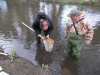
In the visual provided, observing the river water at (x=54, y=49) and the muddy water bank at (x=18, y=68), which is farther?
the river water at (x=54, y=49)

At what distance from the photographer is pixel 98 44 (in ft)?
16.2

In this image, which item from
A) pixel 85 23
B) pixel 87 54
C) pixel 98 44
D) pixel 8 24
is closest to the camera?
pixel 85 23

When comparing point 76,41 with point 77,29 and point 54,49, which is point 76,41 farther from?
point 54,49

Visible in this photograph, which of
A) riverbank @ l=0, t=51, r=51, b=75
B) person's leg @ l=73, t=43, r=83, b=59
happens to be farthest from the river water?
riverbank @ l=0, t=51, r=51, b=75

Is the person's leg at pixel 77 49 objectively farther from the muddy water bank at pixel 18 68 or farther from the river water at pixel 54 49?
the muddy water bank at pixel 18 68

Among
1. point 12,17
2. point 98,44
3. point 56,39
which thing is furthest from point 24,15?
point 98,44

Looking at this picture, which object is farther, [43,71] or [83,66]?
[83,66]

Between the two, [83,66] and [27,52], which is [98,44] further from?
[27,52]

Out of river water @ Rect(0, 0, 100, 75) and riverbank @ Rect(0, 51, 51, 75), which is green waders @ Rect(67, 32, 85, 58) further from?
riverbank @ Rect(0, 51, 51, 75)

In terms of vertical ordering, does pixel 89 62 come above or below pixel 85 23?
below

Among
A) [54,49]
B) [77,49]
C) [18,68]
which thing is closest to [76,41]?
[77,49]

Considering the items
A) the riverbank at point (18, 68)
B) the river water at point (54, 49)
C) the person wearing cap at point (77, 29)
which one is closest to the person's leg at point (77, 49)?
the person wearing cap at point (77, 29)

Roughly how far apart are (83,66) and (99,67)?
374 mm

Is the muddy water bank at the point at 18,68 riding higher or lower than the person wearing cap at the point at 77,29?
lower
